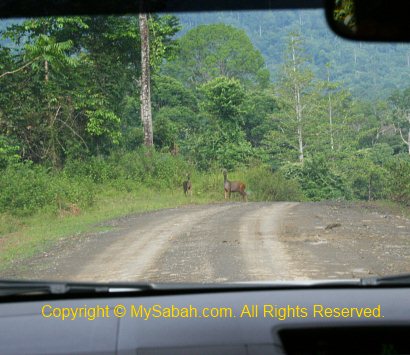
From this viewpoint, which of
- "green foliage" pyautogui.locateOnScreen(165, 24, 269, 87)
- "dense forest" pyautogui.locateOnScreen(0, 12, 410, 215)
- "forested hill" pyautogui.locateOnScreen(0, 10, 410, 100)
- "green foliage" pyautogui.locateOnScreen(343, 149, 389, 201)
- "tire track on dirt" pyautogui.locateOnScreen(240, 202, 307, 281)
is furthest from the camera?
"green foliage" pyautogui.locateOnScreen(343, 149, 389, 201)

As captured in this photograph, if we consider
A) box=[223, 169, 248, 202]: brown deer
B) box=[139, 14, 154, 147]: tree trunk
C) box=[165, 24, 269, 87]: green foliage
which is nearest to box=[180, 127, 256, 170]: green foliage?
box=[139, 14, 154, 147]: tree trunk

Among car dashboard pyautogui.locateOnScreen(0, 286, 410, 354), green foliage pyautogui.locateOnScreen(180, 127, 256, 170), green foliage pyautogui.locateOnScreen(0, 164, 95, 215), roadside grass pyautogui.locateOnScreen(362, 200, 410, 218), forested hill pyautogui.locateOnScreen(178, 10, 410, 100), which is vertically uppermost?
forested hill pyautogui.locateOnScreen(178, 10, 410, 100)

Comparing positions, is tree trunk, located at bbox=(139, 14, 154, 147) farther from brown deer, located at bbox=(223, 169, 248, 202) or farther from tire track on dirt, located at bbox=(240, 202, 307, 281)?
brown deer, located at bbox=(223, 169, 248, 202)

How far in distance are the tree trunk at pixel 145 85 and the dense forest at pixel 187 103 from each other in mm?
36

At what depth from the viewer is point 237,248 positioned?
3.61m

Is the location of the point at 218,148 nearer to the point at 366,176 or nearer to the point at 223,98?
the point at 223,98

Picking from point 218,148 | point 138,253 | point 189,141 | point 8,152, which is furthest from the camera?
point 189,141

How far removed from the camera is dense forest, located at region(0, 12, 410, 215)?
314 centimetres

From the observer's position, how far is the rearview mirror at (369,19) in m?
2.02

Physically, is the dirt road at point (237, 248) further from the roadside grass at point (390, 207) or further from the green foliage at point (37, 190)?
the green foliage at point (37, 190)

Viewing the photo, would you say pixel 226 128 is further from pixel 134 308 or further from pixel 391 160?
pixel 134 308

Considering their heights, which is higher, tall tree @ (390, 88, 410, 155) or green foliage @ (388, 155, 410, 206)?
tall tree @ (390, 88, 410, 155)

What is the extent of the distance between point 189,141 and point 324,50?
156cm

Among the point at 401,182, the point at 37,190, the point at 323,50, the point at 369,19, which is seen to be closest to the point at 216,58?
the point at 323,50
